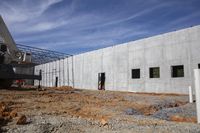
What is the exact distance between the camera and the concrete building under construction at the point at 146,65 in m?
17.0

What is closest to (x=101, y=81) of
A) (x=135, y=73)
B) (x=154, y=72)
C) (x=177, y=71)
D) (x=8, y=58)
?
(x=135, y=73)

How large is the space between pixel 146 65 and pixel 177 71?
3081mm

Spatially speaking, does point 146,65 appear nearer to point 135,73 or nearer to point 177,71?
point 135,73

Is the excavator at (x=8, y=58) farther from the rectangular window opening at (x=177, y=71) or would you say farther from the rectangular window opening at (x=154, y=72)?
the rectangular window opening at (x=177, y=71)

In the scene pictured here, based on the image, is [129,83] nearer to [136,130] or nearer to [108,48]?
[108,48]

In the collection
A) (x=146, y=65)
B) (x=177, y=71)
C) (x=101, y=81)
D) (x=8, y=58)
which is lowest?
(x=101, y=81)

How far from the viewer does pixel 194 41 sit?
16.7 meters

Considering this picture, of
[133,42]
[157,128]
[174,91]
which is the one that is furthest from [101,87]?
[157,128]

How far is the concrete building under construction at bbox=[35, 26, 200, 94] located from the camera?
17.0m

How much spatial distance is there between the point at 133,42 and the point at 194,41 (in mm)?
6609

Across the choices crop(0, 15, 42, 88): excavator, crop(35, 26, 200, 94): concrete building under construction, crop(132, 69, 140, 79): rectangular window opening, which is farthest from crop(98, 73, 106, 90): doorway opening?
crop(0, 15, 42, 88): excavator

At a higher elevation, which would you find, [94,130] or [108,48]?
[108,48]

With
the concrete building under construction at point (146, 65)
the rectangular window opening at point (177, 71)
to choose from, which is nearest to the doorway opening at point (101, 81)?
the concrete building under construction at point (146, 65)

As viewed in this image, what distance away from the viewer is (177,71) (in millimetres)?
18125
